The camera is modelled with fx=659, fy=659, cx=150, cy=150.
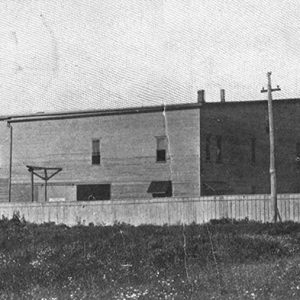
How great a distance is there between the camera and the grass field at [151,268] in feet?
40.7

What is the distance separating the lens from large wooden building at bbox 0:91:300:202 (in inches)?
1913

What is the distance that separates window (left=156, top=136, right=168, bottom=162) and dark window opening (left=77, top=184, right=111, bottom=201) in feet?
15.6

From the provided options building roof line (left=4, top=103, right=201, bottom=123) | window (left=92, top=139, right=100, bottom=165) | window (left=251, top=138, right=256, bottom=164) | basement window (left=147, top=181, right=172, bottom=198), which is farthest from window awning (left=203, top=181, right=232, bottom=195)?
window (left=92, top=139, right=100, bottom=165)

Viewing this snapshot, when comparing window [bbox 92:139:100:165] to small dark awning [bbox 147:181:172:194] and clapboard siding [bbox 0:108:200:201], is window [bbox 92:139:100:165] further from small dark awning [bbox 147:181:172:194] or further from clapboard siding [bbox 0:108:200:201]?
small dark awning [bbox 147:181:172:194]

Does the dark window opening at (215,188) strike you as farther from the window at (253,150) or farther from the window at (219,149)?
the window at (253,150)

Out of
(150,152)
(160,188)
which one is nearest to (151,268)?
(160,188)

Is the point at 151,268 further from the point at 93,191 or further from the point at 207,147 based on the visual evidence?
the point at 93,191

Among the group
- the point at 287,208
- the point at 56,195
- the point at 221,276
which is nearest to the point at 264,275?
the point at 221,276

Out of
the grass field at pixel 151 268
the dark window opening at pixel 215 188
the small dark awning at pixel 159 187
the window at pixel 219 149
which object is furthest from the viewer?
the window at pixel 219 149

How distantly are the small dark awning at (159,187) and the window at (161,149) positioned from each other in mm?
1737

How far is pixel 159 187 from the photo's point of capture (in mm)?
48781

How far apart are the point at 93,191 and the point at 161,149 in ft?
21.2

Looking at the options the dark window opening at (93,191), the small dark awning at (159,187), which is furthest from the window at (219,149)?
the dark window opening at (93,191)

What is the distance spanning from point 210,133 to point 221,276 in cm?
3541
